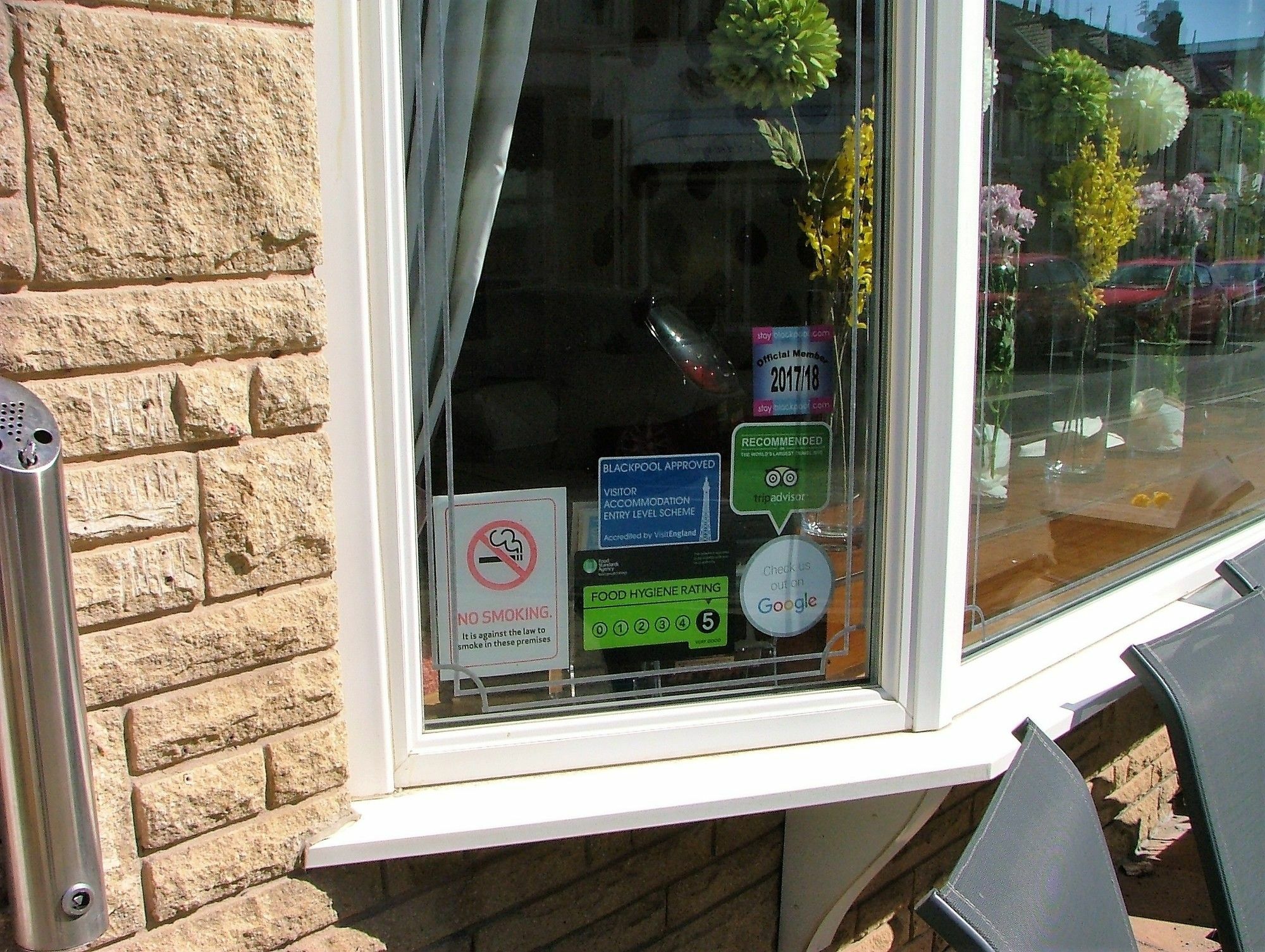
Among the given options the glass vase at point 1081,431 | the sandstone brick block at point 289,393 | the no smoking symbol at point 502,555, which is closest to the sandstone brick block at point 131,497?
the sandstone brick block at point 289,393

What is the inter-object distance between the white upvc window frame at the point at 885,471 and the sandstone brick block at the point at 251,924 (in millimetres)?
158

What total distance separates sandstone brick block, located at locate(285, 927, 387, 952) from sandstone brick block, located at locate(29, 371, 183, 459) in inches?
28.4

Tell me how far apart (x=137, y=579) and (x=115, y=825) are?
291 millimetres

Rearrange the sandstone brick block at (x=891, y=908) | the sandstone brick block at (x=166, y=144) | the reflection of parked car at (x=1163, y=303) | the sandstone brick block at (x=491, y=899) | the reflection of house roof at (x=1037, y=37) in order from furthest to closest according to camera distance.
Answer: the reflection of parked car at (x=1163, y=303) → the sandstone brick block at (x=891, y=908) → the reflection of house roof at (x=1037, y=37) → the sandstone brick block at (x=491, y=899) → the sandstone brick block at (x=166, y=144)

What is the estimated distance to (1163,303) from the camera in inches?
115

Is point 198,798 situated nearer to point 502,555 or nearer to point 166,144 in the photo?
point 502,555

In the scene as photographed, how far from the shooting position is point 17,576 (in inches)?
40.3

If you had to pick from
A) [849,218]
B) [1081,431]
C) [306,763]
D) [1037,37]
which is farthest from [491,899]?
[1037,37]

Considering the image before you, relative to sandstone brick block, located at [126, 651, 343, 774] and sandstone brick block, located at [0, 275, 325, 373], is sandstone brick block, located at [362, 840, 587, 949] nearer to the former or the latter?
sandstone brick block, located at [126, 651, 343, 774]

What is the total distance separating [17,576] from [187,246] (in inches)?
16.6

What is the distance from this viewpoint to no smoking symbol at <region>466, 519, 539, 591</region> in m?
1.67

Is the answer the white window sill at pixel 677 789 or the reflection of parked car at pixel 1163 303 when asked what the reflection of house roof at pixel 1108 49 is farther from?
the white window sill at pixel 677 789

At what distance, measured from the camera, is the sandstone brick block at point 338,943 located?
1.50 metres

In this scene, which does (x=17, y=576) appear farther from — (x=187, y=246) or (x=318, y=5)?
(x=318, y=5)
